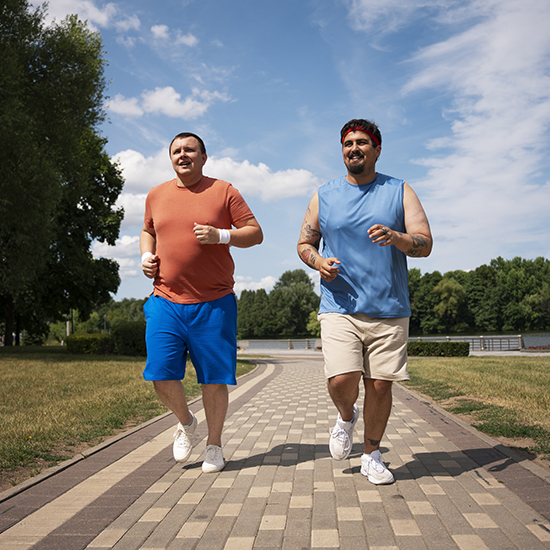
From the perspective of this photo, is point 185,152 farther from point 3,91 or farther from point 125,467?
point 3,91

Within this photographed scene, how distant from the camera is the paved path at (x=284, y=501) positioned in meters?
2.58

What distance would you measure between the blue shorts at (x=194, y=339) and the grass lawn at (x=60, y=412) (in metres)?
1.26

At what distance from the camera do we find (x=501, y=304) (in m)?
77.6

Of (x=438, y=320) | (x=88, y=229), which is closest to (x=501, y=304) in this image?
(x=438, y=320)

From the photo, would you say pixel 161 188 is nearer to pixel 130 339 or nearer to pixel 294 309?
pixel 130 339

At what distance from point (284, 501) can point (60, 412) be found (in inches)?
174

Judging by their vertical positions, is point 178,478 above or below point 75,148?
below

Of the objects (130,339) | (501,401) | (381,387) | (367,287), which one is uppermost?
(367,287)

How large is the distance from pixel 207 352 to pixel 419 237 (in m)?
1.67

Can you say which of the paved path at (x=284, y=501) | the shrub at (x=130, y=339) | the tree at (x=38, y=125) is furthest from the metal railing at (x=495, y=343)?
the paved path at (x=284, y=501)

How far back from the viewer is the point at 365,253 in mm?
3533

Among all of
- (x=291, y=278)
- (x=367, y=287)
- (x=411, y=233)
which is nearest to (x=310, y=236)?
(x=367, y=287)

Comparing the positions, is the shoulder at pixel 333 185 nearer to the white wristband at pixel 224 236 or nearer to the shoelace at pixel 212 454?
the white wristband at pixel 224 236

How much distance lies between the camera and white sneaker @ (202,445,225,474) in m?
3.81
